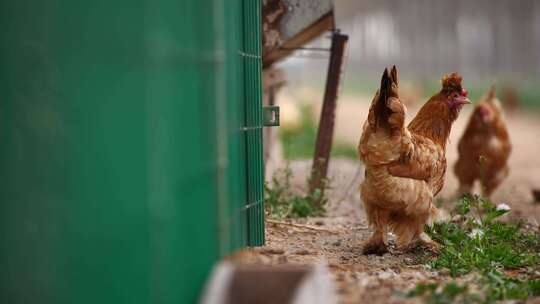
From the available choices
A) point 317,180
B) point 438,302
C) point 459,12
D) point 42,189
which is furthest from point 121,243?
point 459,12

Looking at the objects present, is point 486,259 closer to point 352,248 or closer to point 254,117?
point 352,248

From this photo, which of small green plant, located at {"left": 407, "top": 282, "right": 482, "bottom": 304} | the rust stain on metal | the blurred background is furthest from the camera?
the blurred background

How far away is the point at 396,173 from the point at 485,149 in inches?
135

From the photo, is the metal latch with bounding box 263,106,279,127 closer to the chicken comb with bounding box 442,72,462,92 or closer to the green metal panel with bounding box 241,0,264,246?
the green metal panel with bounding box 241,0,264,246

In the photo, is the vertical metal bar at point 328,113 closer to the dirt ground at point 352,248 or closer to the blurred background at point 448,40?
the dirt ground at point 352,248

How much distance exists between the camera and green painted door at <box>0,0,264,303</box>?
2814 mm

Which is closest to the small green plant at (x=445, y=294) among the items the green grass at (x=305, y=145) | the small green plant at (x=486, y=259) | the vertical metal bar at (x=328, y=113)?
the small green plant at (x=486, y=259)

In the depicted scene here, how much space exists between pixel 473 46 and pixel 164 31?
19081 mm

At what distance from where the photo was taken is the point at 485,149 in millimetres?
A: 7594

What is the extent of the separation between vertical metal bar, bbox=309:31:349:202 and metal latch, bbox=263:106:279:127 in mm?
1527

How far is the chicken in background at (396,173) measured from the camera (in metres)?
4.41

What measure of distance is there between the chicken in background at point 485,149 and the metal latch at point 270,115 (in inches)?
138

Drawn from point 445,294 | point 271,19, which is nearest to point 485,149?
point 271,19

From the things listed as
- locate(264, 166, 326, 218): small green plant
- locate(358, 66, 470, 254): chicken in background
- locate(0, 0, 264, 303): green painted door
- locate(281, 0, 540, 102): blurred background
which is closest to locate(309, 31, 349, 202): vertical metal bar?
locate(264, 166, 326, 218): small green plant
